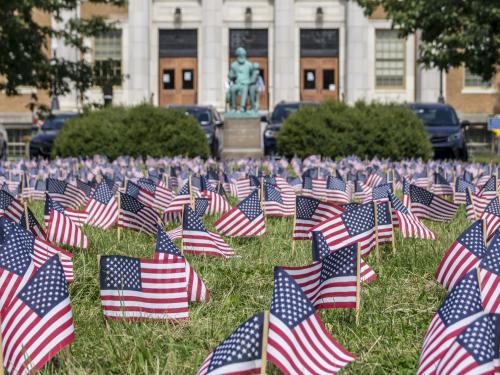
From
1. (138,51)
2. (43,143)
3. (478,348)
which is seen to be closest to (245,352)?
(478,348)

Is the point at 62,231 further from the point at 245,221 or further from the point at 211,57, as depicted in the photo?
the point at 211,57

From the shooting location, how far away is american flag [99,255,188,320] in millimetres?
4730

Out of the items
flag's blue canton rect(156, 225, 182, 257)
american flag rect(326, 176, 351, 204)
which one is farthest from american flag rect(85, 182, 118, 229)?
flag's blue canton rect(156, 225, 182, 257)

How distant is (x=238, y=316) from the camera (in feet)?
16.7

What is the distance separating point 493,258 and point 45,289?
2076 millimetres

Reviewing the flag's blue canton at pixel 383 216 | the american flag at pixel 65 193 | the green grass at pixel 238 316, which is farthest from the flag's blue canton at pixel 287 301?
the american flag at pixel 65 193

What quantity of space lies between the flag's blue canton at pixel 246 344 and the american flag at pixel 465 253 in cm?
213

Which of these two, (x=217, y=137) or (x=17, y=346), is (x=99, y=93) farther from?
(x=17, y=346)

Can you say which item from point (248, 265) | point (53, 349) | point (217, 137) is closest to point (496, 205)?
point (248, 265)

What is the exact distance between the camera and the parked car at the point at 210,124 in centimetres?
2777

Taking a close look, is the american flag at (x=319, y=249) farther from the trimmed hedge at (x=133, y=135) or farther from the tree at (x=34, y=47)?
the tree at (x=34, y=47)

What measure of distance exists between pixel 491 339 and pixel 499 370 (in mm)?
103

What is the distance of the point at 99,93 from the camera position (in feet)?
173

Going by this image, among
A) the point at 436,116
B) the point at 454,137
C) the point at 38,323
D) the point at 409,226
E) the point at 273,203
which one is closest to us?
the point at 38,323
